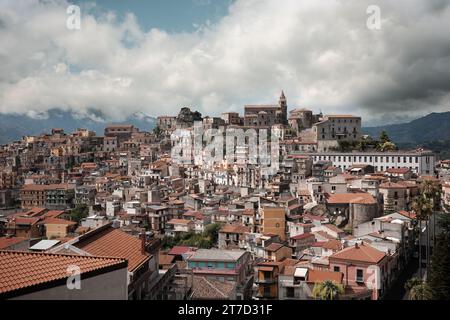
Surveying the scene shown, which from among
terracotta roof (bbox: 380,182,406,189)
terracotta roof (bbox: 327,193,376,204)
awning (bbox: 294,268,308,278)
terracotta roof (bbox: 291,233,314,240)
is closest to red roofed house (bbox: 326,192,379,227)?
terracotta roof (bbox: 327,193,376,204)

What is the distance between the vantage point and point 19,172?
9300cm

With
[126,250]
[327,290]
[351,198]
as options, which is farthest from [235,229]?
[126,250]

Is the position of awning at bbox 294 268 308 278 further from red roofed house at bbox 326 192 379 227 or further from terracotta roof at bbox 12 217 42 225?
terracotta roof at bbox 12 217 42 225

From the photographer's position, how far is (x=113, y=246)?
15242 millimetres

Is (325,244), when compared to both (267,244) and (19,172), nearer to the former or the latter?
(267,244)

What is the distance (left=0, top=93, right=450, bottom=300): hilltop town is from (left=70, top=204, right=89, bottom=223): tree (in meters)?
0.27

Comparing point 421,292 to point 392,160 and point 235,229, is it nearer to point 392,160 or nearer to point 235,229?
point 235,229

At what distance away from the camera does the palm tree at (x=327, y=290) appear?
73.6 ft

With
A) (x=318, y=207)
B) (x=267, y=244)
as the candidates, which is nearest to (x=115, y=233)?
(x=267, y=244)

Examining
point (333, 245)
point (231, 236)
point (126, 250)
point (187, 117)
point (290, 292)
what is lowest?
point (231, 236)

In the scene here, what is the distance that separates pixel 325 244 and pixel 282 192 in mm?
25358

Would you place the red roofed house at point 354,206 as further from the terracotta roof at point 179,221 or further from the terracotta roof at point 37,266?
the terracotta roof at point 37,266

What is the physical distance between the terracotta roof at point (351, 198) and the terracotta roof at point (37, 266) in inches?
1420

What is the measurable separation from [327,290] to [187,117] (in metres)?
95.2
